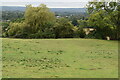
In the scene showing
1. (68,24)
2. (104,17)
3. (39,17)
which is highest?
(104,17)

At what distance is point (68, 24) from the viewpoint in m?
14.0

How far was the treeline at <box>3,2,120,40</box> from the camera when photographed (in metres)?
11.5

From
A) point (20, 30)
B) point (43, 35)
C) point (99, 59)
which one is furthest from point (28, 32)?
point (99, 59)

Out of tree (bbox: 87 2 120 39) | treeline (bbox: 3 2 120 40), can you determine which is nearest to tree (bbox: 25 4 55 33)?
treeline (bbox: 3 2 120 40)

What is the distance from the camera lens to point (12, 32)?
49.7 feet

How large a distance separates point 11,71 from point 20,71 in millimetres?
181

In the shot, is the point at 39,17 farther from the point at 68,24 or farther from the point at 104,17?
the point at 104,17

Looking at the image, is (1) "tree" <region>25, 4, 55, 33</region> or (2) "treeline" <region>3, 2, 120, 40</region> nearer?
(2) "treeline" <region>3, 2, 120, 40</region>

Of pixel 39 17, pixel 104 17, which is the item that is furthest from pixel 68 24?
pixel 104 17

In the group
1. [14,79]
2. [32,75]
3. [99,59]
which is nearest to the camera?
[14,79]

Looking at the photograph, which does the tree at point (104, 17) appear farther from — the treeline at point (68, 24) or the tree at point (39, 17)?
the tree at point (39, 17)

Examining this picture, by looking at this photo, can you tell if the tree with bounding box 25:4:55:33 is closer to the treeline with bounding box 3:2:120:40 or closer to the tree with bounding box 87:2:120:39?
the treeline with bounding box 3:2:120:40

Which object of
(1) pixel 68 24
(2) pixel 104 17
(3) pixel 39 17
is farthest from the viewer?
(3) pixel 39 17

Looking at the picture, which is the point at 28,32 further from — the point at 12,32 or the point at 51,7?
the point at 51,7
